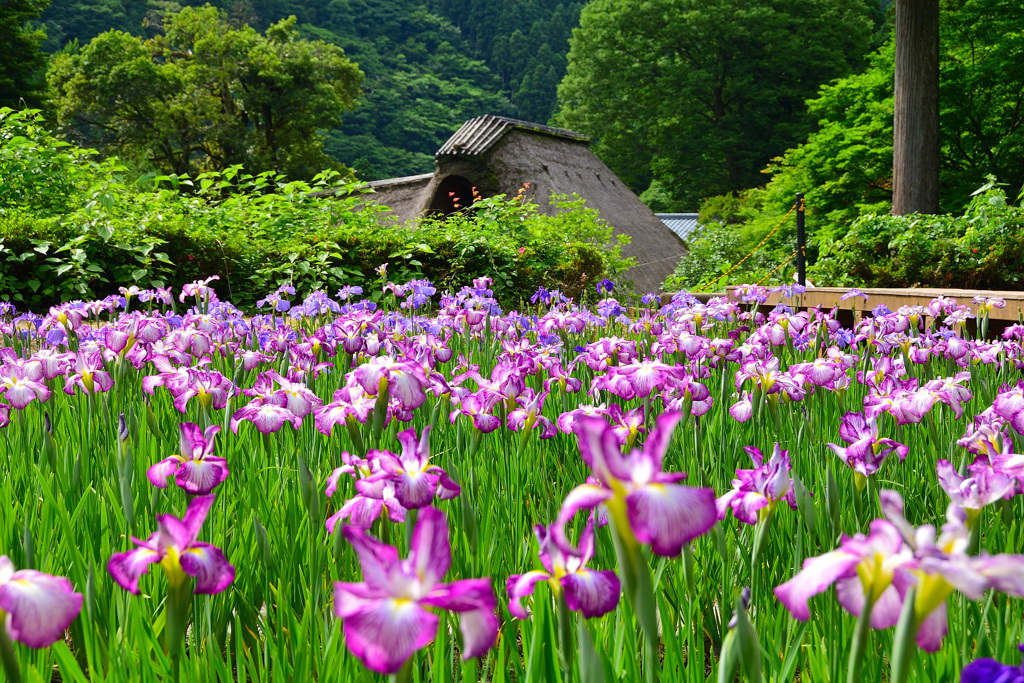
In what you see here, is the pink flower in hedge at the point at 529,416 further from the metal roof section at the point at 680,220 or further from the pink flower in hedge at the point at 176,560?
the metal roof section at the point at 680,220

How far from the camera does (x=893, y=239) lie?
735 cm

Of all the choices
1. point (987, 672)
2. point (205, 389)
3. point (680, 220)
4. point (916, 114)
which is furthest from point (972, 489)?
point (680, 220)

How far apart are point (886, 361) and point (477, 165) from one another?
39.7ft

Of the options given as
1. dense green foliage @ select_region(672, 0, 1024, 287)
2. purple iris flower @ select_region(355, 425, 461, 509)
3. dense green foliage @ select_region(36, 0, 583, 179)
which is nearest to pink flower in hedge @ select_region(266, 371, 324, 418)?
purple iris flower @ select_region(355, 425, 461, 509)

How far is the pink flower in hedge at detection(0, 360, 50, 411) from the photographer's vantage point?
187 centimetres

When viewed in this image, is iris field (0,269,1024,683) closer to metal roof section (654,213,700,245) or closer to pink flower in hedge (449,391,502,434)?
pink flower in hedge (449,391,502,434)

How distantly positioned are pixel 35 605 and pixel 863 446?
135cm

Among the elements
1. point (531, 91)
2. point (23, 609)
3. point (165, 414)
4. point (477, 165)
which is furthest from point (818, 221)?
point (531, 91)

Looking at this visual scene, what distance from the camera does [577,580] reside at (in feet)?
2.56

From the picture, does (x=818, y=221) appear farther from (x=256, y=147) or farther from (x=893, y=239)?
(x=256, y=147)

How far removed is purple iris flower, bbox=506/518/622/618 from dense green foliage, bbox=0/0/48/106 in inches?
1100

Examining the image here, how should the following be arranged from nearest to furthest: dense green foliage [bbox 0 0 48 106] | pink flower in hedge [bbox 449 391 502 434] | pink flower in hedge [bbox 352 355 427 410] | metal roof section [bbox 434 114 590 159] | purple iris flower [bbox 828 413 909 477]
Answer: purple iris flower [bbox 828 413 909 477]
pink flower in hedge [bbox 352 355 427 410]
pink flower in hedge [bbox 449 391 502 434]
metal roof section [bbox 434 114 590 159]
dense green foliage [bbox 0 0 48 106]

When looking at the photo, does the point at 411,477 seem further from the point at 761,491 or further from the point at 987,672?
the point at 987,672

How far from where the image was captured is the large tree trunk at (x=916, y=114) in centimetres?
853
